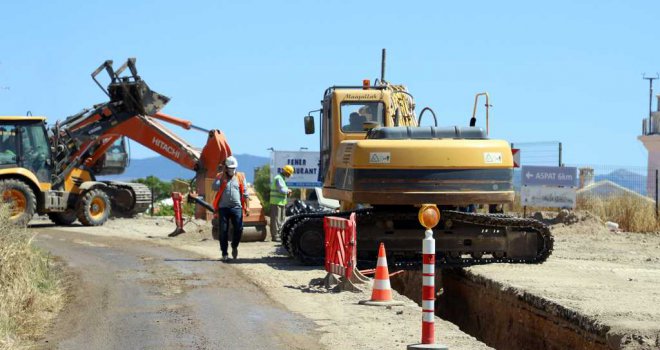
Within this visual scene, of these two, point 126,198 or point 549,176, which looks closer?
point 549,176

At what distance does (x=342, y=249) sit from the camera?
47.5 feet

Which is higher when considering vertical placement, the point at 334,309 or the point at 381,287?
the point at 381,287

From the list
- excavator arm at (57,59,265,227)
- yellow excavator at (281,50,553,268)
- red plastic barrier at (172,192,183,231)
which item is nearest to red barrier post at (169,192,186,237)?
red plastic barrier at (172,192,183,231)

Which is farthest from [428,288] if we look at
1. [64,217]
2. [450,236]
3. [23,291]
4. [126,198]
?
[126,198]

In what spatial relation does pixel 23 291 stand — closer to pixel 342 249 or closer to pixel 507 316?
pixel 342 249

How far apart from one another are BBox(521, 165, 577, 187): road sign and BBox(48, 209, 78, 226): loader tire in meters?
12.4

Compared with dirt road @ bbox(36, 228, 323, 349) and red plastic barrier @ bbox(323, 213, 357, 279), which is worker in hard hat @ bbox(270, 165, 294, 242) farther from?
red plastic barrier @ bbox(323, 213, 357, 279)

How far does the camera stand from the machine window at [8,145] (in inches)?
1046

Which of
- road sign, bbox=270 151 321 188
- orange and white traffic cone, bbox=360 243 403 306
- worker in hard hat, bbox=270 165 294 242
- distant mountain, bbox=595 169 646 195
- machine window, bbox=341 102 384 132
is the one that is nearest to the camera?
orange and white traffic cone, bbox=360 243 403 306

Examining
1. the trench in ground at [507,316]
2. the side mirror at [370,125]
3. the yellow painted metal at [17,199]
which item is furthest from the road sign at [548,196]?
the yellow painted metal at [17,199]

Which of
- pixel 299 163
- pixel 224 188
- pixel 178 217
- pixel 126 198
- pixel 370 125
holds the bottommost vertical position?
pixel 178 217

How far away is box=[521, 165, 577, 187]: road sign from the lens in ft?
94.5

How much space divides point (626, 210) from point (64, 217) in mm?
15208

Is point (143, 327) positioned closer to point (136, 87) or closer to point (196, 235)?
point (196, 235)
